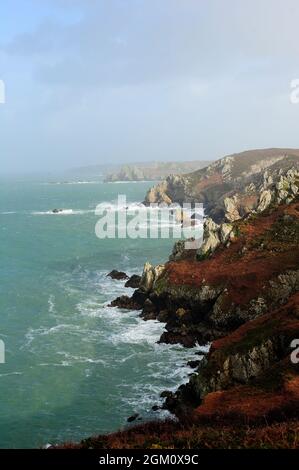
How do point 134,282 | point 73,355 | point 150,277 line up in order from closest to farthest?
point 73,355 < point 150,277 < point 134,282

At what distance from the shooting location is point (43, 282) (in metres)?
81.1

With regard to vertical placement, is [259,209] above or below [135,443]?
above

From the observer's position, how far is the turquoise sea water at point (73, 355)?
1610 inches

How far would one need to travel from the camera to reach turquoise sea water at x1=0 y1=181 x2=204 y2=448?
40.9 metres

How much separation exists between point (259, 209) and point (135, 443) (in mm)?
66337

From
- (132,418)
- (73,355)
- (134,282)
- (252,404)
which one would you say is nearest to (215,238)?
(134,282)

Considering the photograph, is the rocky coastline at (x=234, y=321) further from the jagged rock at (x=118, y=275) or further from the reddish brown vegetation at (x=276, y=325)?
A: the jagged rock at (x=118, y=275)

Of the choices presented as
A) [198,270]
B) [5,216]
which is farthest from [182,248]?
[5,216]

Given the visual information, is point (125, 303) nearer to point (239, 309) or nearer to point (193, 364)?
point (239, 309)

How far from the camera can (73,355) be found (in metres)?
52.7

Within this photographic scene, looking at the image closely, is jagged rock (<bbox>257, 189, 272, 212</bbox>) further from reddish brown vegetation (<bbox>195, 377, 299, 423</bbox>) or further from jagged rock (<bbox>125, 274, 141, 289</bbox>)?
reddish brown vegetation (<bbox>195, 377, 299, 423</bbox>)

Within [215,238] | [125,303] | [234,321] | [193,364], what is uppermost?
[215,238]

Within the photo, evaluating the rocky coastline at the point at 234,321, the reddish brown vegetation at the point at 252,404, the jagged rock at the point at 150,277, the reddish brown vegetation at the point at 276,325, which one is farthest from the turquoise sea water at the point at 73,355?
the reddish brown vegetation at the point at 252,404
